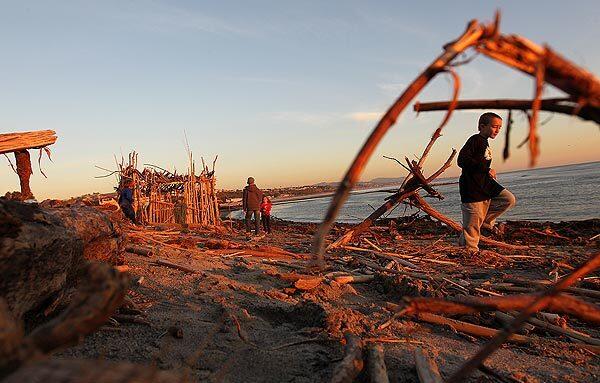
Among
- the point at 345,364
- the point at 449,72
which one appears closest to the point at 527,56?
the point at 449,72

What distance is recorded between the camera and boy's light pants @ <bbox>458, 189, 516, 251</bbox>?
712 cm

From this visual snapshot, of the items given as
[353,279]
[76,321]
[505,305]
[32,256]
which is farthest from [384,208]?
[76,321]

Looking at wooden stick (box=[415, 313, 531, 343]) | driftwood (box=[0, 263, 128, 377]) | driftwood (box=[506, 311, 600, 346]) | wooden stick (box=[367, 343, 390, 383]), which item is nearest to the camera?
driftwood (box=[0, 263, 128, 377])

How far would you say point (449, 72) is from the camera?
3.68 ft

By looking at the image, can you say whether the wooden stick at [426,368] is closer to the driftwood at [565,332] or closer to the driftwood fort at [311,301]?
the driftwood fort at [311,301]

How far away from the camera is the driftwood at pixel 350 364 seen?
232 centimetres

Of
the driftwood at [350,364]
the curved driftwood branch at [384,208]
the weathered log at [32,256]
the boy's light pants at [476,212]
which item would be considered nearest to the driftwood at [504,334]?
the driftwood at [350,364]

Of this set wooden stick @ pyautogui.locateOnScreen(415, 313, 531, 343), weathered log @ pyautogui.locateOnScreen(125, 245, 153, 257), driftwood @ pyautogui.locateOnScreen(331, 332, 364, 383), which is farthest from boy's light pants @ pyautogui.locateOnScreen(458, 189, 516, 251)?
weathered log @ pyautogui.locateOnScreen(125, 245, 153, 257)

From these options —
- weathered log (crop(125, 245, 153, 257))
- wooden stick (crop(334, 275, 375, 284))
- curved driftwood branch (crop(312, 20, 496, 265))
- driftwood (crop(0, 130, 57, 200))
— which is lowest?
wooden stick (crop(334, 275, 375, 284))

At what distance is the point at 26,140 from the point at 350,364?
17.2 feet

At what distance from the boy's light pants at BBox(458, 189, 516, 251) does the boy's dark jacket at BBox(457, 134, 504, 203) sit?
102 millimetres

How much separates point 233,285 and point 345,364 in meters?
2.45

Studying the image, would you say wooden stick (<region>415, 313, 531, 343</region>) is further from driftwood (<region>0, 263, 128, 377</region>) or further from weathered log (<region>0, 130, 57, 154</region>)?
weathered log (<region>0, 130, 57, 154</region>)

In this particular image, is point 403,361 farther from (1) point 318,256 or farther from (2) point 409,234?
(2) point 409,234
